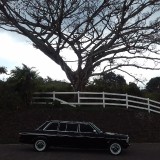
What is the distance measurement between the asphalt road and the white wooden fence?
26.4ft

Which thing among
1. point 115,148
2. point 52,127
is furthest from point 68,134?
point 115,148

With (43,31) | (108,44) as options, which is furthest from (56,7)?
(108,44)

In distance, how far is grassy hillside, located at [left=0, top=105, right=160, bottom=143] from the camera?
80.6ft

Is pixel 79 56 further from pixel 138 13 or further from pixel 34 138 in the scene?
pixel 34 138

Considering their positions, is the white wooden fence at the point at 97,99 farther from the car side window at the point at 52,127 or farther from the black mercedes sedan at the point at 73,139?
the black mercedes sedan at the point at 73,139

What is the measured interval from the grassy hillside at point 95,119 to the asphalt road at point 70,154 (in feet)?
11.3

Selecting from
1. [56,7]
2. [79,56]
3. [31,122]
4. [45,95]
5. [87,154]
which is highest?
[56,7]

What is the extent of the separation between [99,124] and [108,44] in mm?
8918

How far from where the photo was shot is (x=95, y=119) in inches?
1038

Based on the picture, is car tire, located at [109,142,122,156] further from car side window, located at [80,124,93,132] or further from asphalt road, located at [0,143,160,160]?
car side window, located at [80,124,93,132]

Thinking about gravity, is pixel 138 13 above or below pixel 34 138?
above

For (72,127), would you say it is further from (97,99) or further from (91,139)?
(97,99)

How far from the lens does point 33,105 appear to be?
28.0m

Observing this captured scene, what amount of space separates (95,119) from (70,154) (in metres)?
8.18
